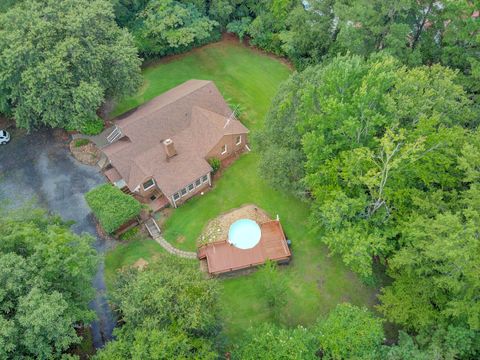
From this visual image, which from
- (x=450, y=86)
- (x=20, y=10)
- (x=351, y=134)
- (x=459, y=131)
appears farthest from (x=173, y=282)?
(x=20, y=10)

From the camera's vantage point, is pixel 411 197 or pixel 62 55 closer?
pixel 411 197

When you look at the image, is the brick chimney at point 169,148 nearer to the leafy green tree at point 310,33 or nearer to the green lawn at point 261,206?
the green lawn at point 261,206

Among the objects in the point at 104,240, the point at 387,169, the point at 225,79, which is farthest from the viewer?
the point at 225,79

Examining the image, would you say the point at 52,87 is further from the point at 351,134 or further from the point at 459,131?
the point at 459,131

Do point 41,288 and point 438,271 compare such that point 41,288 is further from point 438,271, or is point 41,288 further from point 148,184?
point 438,271

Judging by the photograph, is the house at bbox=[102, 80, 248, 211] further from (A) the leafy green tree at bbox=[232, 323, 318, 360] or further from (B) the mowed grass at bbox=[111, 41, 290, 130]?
(A) the leafy green tree at bbox=[232, 323, 318, 360]

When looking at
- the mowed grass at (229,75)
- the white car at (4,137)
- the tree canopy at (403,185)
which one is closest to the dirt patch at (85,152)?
the mowed grass at (229,75)
